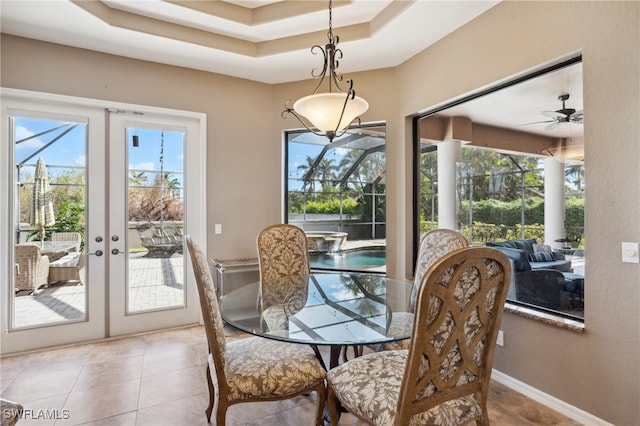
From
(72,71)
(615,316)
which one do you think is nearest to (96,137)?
(72,71)

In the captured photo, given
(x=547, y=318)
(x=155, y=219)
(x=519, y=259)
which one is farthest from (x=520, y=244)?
(x=155, y=219)

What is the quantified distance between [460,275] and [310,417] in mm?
1471

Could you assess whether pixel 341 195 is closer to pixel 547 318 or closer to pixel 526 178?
pixel 526 178

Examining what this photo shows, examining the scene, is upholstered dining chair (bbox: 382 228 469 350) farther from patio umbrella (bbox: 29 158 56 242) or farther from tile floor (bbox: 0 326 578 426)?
patio umbrella (bbox: 29 158 56 242)

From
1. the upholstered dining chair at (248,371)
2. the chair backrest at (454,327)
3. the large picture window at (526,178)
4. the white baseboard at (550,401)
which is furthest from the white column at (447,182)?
the upholstered dining chair at (248,371)

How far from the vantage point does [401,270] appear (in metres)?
3.46

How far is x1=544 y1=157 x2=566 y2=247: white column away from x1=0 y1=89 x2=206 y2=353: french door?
3128 mm

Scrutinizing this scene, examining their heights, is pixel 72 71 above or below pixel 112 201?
above

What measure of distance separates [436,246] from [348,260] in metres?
1.56

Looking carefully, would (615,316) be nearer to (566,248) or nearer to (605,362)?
(605,362)

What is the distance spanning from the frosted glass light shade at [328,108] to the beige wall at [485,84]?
4.12 ft

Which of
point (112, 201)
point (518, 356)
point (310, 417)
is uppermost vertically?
point (112, 201)

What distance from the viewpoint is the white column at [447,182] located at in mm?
3053

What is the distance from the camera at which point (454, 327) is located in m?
1.23
